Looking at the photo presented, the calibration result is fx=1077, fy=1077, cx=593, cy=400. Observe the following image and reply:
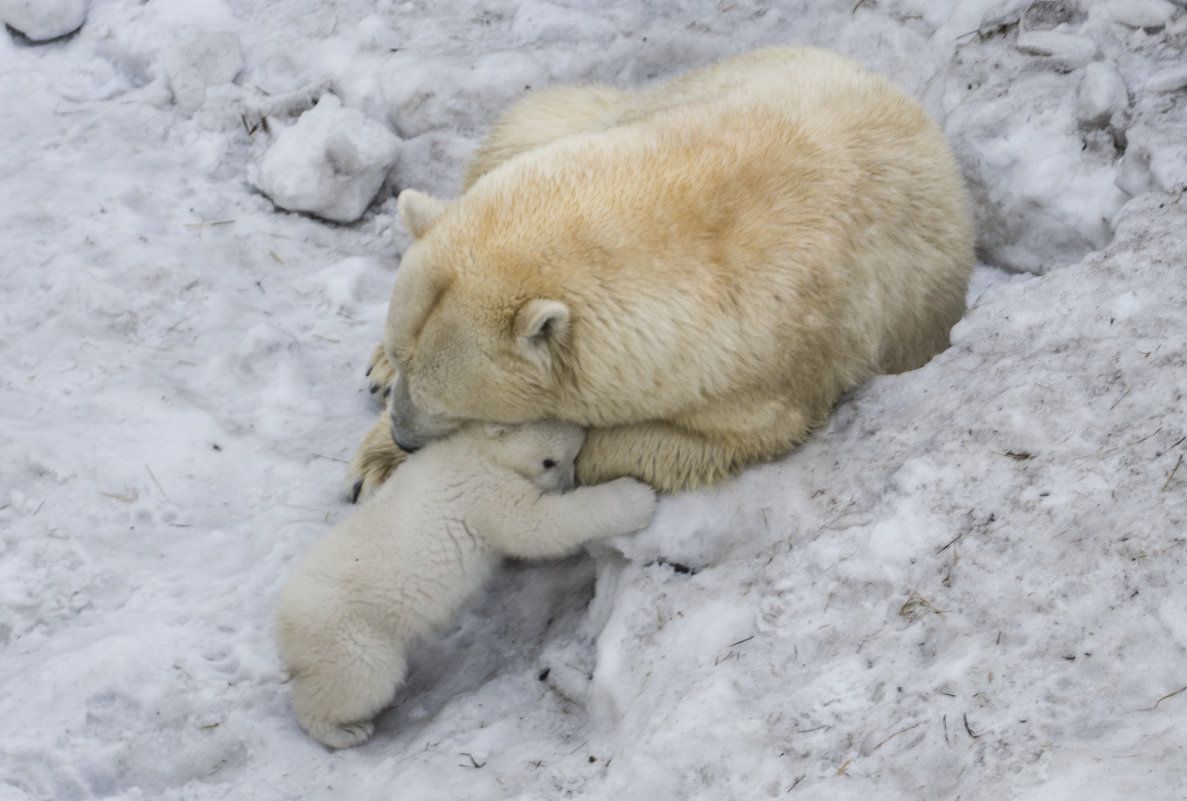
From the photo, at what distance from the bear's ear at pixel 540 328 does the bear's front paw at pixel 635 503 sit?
0.61 meters

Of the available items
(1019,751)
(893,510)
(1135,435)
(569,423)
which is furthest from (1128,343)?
(569,423)

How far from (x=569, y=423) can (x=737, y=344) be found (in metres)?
0.69

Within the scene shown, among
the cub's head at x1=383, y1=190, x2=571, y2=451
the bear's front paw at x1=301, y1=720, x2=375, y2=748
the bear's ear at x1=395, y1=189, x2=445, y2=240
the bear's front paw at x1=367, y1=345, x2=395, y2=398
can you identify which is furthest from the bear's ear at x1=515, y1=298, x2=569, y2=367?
the bear's front paw at x1=367, y1=345, x2=395, y2=398

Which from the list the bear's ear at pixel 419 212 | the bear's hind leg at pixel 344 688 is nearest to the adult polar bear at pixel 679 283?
the bear's ear at pixel 419 212

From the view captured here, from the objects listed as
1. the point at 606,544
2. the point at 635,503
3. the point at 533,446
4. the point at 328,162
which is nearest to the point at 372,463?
the point at 533,446

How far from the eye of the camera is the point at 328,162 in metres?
5.82

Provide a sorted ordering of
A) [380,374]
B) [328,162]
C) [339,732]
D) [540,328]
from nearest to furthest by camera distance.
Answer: [540,328], [339,732], [380,374], [328,162]

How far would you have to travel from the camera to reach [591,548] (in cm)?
405

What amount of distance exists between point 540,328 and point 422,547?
3.07 ft

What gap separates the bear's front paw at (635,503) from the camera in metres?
3.80

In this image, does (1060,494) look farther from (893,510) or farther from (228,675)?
(228,675)

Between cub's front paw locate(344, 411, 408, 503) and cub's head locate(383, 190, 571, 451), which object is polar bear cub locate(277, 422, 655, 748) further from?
cub's front paw locate(344, 411, 408, 503)

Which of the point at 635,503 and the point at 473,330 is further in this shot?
the point at 635,503

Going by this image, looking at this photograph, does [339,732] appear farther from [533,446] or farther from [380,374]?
[380,374]
